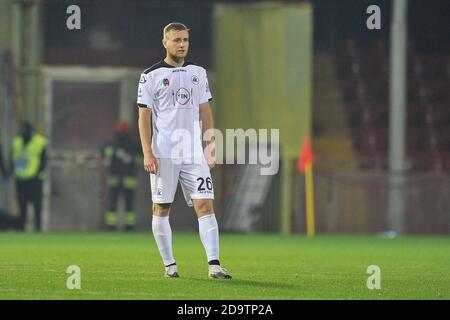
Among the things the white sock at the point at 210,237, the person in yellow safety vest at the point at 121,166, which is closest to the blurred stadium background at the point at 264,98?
the person in yellow safety vest at the point at 121,166

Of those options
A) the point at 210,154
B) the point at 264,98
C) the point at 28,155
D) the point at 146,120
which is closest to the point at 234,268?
the point at 210,154

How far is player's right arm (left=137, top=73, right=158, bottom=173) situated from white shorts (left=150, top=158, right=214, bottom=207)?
117 millimetres

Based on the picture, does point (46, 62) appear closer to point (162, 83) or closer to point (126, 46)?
point (126, 46)

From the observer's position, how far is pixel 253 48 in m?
30.0

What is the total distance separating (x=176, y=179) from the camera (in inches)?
501

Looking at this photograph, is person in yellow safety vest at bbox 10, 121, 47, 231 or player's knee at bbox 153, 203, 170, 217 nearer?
player's knee at bbox 153, 203, 170, 217

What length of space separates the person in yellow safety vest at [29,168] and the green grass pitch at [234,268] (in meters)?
3.32

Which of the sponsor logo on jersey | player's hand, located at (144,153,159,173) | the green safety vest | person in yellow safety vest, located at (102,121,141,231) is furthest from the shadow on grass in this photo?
person in yellow safety vest, located at (102,121,141,231)

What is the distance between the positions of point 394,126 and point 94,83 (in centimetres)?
795

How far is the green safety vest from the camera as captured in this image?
26.6m

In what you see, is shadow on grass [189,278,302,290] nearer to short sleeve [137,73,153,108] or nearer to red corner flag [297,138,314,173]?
short sleeve [137,73,153,108]

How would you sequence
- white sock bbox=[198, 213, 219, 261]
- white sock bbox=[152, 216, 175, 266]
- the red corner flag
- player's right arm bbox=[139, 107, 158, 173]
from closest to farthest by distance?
player's right arm bbox=[139, 107, 158, 173] < white sock bbox=[198, 213, 219, 261] < white sock bbox=[152, 216, 175, 266] < the red corner flag

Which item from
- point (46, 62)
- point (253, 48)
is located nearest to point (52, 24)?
point (46, 62)

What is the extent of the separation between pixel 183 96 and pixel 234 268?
8.38 feet
